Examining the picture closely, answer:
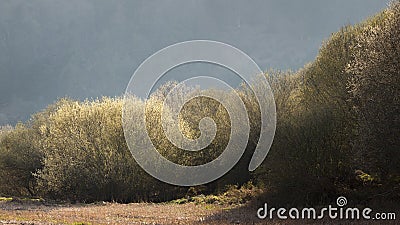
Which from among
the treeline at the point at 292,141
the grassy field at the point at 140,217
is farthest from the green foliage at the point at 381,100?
the grassy field at the point at 140,217

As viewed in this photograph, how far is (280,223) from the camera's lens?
14.8 m

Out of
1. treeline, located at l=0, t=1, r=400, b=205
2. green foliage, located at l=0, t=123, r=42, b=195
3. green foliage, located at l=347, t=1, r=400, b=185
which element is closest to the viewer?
green foliage, located at l=347, t=1, r=400, b=185

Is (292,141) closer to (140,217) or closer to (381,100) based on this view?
(381,100)

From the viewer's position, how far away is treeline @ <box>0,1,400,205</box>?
15.9m

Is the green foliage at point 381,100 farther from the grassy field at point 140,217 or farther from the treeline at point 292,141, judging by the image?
the grassy field at point 140,217

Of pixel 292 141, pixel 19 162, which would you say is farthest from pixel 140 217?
pixel 19 162

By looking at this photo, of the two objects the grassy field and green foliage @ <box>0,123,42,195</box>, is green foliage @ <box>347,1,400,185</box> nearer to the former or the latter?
the grassy field

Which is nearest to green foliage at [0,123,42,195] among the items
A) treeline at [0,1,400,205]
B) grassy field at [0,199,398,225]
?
treeline at [0,1,400,205]

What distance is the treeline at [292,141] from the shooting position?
1588 centimetres

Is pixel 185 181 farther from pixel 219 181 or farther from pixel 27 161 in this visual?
pixel 27 161

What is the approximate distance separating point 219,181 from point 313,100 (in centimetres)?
1415

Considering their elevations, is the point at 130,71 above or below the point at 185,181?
above

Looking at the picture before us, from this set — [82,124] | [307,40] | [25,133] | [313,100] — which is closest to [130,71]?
[307,40]

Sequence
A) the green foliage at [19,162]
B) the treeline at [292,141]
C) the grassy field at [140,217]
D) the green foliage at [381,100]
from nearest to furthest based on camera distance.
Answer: the green foliage at [381,100] < the grassy field at [140,217] < the treeline at [292,141] < the green foliage at [19,162]
